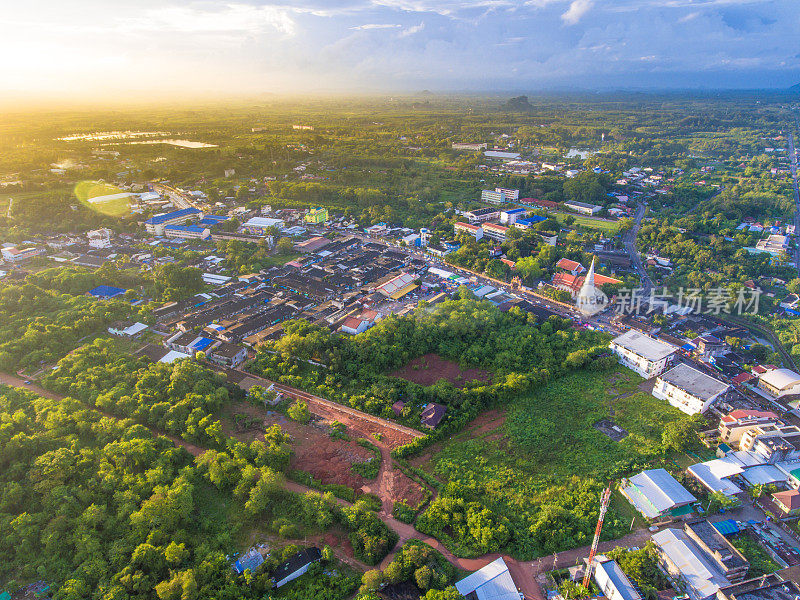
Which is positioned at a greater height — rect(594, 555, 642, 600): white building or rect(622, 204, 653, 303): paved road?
rect(622, 204, 653, 303): paved road

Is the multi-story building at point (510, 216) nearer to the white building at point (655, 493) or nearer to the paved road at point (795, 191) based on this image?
the paved road at point (795, 191)

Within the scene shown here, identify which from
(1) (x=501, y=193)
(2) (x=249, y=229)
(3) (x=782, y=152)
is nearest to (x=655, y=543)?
(2) (x=249, y=229)

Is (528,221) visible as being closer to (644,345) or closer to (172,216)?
(644,345)

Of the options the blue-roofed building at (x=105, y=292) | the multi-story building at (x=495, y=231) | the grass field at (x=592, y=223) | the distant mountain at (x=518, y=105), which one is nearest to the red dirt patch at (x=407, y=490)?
the blue-roofed building at (x=105, y=292)

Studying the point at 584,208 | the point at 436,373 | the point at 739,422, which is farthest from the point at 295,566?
the point at 584,208

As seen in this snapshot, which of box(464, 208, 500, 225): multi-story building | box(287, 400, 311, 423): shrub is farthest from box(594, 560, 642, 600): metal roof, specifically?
box(464, 208, 500, 225): multi-story building

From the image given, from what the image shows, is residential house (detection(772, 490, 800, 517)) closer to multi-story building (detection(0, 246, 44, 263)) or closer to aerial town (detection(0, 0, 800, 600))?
aerial town (detection(0, 0, 800, 600))

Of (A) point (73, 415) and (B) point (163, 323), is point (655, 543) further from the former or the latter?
(B) point (163, 323)
